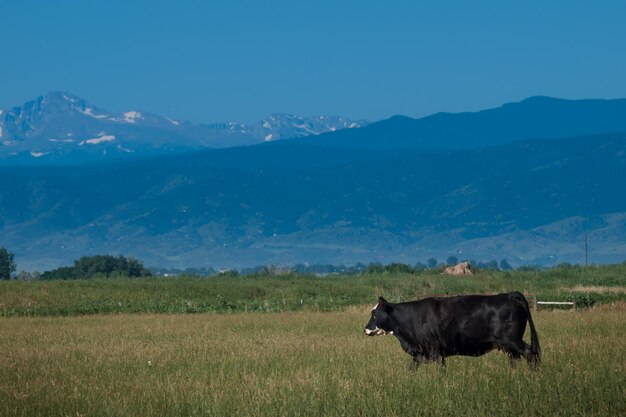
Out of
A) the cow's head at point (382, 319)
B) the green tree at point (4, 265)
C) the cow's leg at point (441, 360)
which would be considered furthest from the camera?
the green tree at point (4, 265)

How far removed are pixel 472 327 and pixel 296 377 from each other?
3421 mm

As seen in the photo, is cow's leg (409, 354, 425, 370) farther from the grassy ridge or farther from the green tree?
the green tree

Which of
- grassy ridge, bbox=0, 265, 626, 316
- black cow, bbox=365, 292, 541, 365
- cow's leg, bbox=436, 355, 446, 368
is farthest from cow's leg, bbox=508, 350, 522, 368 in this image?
grassy ridge, bbox=0, 265, 626, 316

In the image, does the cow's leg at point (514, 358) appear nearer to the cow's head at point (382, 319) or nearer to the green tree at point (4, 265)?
the cow's head at point (382, 319)

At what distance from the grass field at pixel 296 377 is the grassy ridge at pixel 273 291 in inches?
753

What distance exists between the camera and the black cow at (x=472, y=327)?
20.9 metres

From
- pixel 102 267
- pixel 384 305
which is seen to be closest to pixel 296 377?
pixel 384 305

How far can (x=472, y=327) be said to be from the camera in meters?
21.0

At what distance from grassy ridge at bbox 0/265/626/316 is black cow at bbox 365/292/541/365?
96.6 feet

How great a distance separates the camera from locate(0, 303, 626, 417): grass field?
17188 mm

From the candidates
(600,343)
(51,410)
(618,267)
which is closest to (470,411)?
(51,410)

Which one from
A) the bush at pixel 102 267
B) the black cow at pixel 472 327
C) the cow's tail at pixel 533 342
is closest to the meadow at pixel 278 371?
the cow's tail at pixel 533 342

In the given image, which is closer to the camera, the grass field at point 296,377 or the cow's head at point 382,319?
the grass field at point 296,377

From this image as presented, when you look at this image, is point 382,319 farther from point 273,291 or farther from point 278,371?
point 273,291
